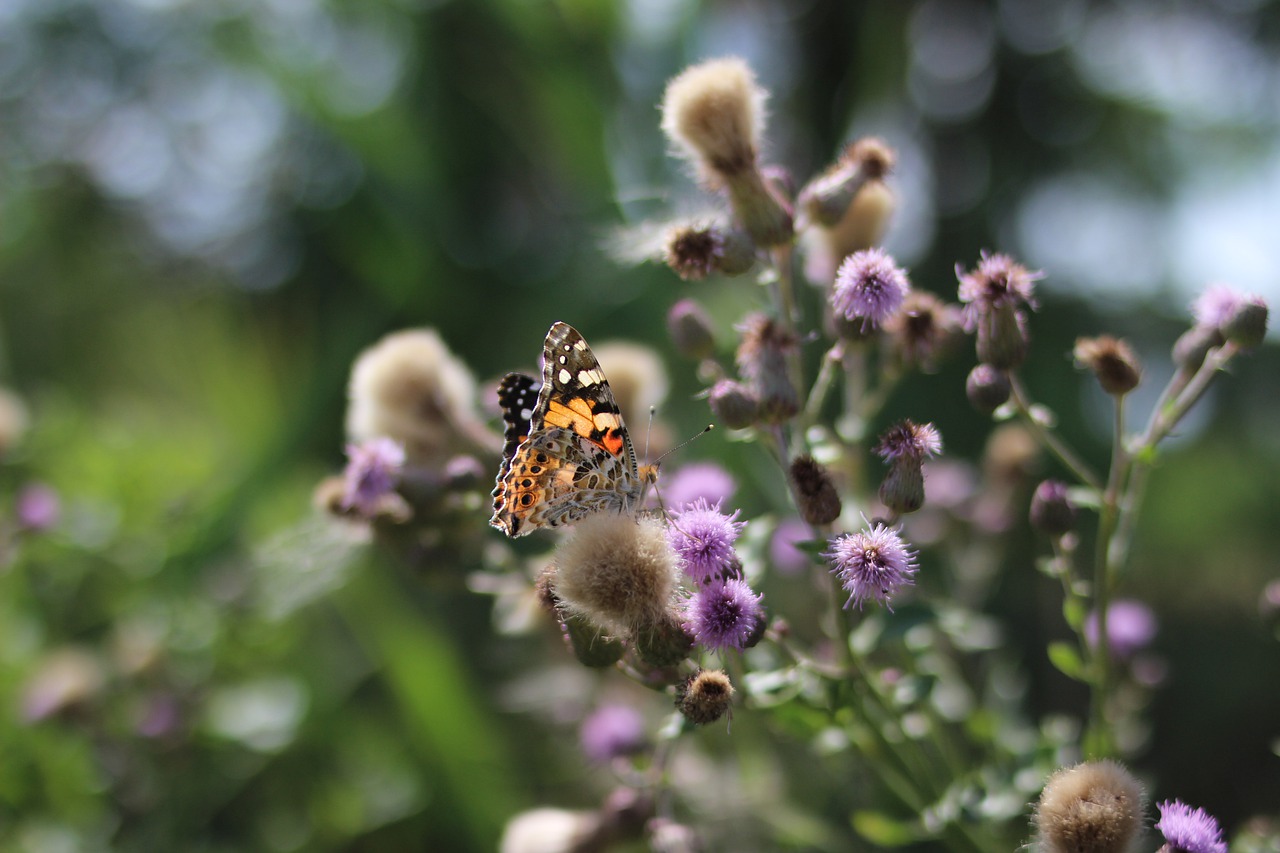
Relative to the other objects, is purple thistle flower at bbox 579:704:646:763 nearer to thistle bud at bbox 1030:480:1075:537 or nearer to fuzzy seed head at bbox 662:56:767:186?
thistle bud at bbox 1030:480:1075:537

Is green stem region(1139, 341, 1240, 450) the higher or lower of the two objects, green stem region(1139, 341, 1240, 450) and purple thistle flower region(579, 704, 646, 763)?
the higher

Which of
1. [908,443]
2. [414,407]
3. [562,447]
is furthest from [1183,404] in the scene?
[414,407]

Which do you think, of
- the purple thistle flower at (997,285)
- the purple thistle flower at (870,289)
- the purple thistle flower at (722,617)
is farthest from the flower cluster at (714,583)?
the purple thistle flower at (997,285)

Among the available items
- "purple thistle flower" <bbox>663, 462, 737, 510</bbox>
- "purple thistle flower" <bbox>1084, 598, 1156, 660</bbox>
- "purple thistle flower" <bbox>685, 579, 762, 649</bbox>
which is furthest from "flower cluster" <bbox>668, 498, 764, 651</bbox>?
"purple thistle flower" <bbox>1084, 598, 1156, 660</bbox>

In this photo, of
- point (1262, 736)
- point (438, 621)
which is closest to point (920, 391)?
point (1262, 736)

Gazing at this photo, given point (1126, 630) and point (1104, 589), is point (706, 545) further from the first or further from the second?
point (1126, 630)

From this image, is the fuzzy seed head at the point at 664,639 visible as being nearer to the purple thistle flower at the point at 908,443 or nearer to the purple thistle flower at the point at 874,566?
the purple thistle flower at the point at 874,566

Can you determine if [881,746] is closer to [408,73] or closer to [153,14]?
[408,73]

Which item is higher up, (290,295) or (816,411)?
(816,411)
